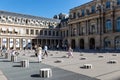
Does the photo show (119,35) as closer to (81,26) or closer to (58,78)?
(81,26)

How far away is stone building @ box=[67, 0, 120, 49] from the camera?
45.9 metres

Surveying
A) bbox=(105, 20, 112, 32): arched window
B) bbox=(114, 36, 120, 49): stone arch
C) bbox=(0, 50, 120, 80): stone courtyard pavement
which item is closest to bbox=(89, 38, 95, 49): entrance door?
bbox=(105, 20, 112, 32): arched window

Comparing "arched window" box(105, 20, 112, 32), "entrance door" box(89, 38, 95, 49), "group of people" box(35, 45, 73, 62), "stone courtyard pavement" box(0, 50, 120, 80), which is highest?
"arched window" box(105, 20, 112, 32)

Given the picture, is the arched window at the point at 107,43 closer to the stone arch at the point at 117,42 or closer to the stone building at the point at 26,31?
the stone arch at the point at 117,42

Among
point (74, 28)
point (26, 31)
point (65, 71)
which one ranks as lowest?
A: point (65, 71)

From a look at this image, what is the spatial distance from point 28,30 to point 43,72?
60.8 meters

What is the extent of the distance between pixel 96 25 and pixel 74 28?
12082 millimetres

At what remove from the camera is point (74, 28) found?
6228cm

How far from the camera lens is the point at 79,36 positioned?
58812mm

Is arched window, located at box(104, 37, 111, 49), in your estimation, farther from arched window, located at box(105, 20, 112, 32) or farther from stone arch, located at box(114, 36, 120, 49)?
arched window, located at box(105, 20, 112, 32)

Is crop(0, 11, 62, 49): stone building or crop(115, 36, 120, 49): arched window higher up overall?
crop(0, 11, 62, 49): stone building

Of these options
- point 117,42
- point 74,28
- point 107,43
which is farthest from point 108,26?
point 74,28

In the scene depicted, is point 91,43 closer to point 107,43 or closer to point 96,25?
point 96,25

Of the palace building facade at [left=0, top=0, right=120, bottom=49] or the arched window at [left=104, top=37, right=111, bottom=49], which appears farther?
the palace building facade at [left=0, top=0, right=120, bottom=49]
